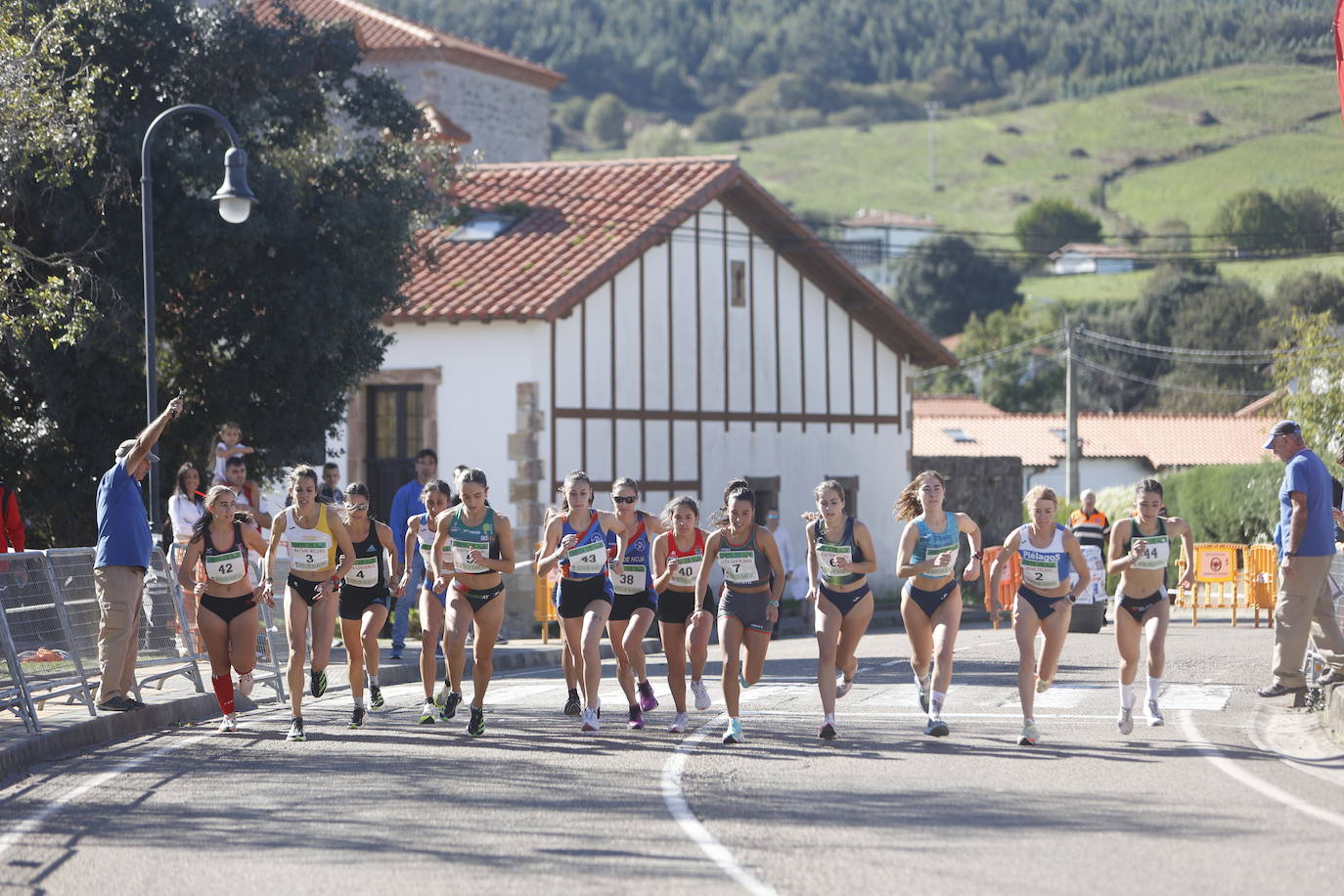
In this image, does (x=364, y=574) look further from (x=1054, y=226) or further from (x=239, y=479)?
(x=1054, y=226)

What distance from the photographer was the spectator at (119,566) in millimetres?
13516

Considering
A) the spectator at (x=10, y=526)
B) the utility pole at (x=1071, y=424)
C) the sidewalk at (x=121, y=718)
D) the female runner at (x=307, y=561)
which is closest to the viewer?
the sidewalk at (x=121, y=718)

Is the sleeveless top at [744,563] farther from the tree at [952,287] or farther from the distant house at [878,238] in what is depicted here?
the distant house at [878,238]

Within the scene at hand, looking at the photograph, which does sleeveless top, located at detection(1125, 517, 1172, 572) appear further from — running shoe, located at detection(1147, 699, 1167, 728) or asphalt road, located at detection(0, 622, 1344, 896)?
asphalt road, located at detection(0, 622, 1344, 896)

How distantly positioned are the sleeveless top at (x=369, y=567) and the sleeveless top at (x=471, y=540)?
95 cm

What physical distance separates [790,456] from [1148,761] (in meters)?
22.9

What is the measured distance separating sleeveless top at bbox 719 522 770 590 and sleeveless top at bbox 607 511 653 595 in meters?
0.93

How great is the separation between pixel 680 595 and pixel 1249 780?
4.42 meters

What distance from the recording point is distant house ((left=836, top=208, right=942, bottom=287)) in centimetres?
13100

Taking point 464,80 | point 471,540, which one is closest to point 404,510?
point 471,540

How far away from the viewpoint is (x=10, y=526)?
14984 mm

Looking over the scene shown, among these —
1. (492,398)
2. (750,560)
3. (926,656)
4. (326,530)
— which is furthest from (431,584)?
(492,398)

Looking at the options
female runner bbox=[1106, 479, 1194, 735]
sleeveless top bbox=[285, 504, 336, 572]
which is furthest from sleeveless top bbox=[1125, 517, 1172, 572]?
sleeveless top bbox=[285, 504, 336, 572]

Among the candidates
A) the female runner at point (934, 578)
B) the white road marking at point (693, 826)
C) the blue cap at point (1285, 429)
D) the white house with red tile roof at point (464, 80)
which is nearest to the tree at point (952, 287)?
the white house with red tile roof at point (464, 80)
